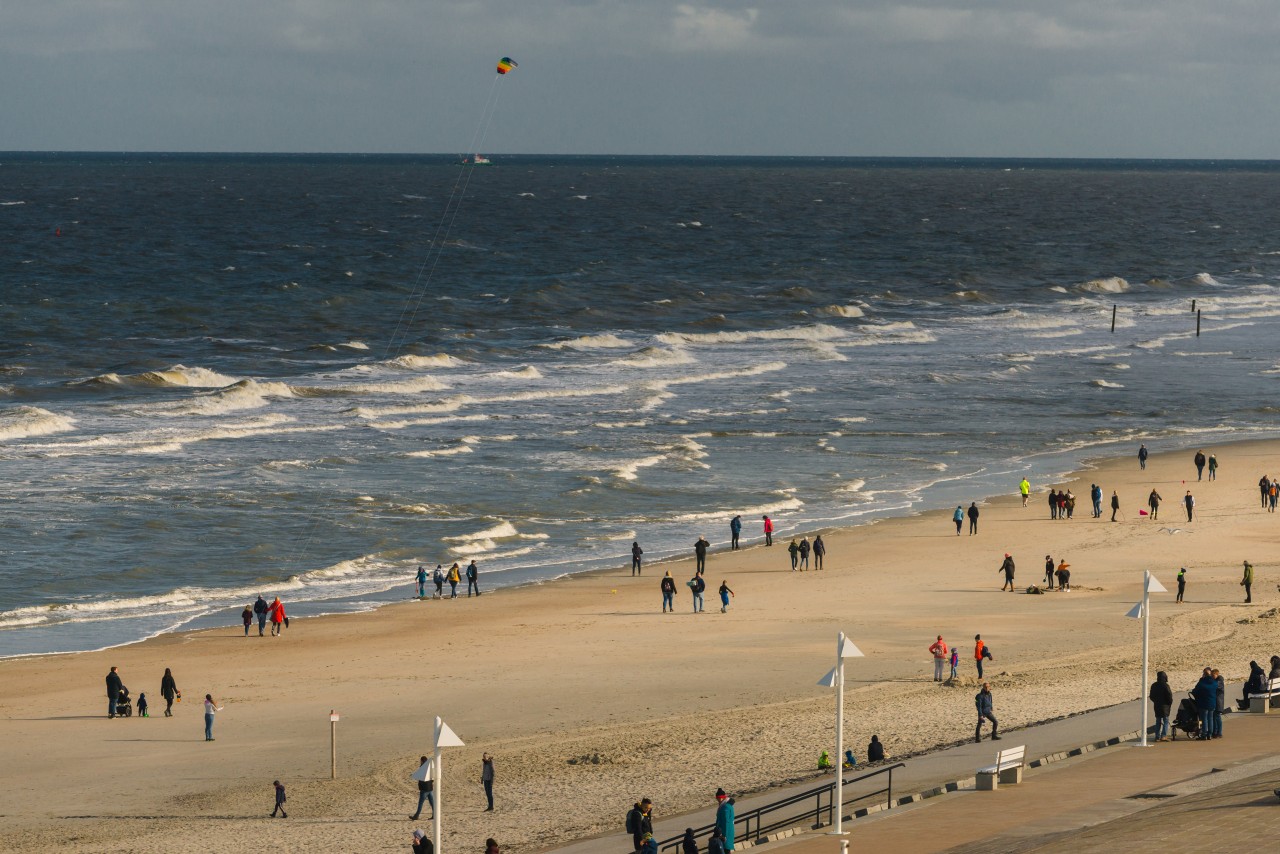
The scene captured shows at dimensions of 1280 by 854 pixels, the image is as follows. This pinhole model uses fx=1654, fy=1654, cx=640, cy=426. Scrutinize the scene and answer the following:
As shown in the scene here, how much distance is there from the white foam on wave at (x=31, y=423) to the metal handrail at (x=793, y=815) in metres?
36.2

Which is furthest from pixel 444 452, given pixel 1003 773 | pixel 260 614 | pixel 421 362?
pixel 1003 773

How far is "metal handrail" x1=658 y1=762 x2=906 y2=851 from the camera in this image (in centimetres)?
1678

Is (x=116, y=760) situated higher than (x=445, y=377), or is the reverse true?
(x=445, y=377)

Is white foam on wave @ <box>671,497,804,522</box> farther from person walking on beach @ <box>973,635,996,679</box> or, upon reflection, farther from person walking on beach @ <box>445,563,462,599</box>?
person walking on beach @ <box>973,635,996,679</box>

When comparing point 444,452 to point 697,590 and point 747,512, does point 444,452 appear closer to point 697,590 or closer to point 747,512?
point 747,512

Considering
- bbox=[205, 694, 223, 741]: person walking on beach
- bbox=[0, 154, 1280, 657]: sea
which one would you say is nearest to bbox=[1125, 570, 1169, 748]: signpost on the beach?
bbox=[205, 694, 223, 741]: person walking on beach

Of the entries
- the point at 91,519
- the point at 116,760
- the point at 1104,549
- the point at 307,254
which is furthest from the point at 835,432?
the point at 307,254

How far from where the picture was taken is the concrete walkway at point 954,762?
58.5 ft

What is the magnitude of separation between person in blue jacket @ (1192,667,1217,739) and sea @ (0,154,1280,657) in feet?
54.2

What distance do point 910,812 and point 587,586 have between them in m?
16.2

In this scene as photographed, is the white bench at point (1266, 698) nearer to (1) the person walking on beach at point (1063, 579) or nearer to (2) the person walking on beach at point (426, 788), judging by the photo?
(2) the person walking on beach at point (426, 788)

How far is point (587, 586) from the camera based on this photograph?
3294 centimetres

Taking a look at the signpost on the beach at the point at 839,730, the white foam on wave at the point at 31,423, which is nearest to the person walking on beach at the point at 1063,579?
the signpost on the beach at the point at 839,730

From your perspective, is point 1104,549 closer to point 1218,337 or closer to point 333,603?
point 333,603
